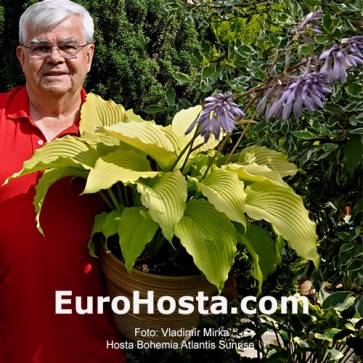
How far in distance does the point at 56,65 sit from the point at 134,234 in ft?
2.23

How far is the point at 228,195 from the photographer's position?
6.18 ft

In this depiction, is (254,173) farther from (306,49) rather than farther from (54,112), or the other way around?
(54,112)

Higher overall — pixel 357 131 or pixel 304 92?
pixel 304 92

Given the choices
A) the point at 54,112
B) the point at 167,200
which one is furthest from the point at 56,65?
the point at 167,200

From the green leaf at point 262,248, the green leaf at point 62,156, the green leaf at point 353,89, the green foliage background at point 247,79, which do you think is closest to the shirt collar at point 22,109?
the green leaf at point 62,156

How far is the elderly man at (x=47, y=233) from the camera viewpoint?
2.22 meters

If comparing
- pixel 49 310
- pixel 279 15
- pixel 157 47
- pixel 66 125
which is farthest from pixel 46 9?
pixel 157 47

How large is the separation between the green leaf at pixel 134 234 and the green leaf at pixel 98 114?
0.40 m

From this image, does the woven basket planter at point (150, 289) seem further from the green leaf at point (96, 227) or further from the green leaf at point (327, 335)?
the green leaf at point (327, 335)

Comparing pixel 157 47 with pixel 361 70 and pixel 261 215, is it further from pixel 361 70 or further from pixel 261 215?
pixel 261 215

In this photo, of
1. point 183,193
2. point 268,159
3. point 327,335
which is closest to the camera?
point 183,193

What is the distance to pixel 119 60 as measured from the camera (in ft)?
10.8

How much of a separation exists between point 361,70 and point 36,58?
1097mm

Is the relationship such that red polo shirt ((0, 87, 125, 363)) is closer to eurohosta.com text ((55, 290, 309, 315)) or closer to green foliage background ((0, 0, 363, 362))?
eurohosta.com text ((55, 290, 309, 315))
